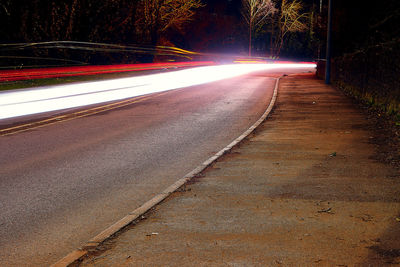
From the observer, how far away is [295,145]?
1021 centimetres

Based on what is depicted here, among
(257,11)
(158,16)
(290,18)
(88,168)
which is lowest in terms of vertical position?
(88,168)

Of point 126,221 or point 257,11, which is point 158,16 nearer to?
point 257,11

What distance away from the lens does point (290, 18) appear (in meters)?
73.7

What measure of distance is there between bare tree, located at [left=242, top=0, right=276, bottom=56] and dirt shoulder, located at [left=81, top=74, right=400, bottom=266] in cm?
6496

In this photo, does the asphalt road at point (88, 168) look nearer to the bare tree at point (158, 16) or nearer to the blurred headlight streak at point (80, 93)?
the blurred headlight streak at point (80, 93)

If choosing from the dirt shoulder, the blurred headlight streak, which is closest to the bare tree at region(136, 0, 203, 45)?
the blurred headlight streak

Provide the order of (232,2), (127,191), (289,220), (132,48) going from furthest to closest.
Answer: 1. (232,2)
2. (132,48)
3. (127,191)
4. (289,220)

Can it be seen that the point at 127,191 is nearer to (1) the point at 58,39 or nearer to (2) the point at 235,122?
(2) the point at 235,122

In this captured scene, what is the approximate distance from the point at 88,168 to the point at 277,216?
4.14 metres

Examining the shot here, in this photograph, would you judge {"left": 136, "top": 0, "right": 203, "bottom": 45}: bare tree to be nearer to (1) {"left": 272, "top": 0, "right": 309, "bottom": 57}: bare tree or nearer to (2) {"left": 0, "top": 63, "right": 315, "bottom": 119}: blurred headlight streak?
(2) {"left": 0, "top": 63, "right": 315, "bottom": 119}: blurred headlight streak

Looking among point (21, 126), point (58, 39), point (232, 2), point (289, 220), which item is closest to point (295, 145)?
point (289, 220)

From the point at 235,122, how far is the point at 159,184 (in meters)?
7.28

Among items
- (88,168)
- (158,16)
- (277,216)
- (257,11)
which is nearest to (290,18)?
(257,11)

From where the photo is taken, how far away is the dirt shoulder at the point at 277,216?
4.44 metres
